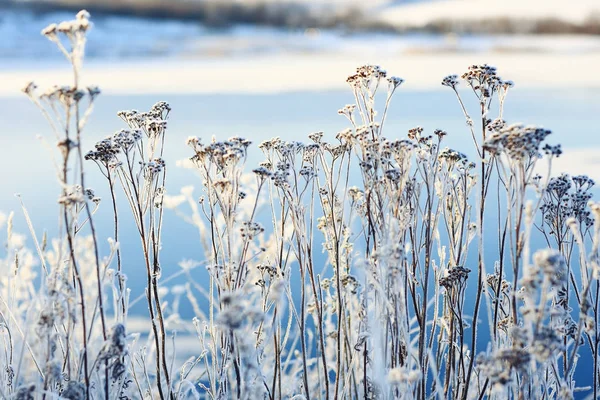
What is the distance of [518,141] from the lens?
131 centimetres

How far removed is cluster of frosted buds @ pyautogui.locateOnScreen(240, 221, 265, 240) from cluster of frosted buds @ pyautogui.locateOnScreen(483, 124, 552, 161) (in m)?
0.56

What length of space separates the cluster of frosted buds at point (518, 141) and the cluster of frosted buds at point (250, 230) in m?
0.56

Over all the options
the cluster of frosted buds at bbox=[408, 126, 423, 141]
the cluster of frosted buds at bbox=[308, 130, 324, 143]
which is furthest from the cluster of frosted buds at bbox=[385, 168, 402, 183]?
the cluster of frosted buds at bbox=[308, 130, 324, 143]

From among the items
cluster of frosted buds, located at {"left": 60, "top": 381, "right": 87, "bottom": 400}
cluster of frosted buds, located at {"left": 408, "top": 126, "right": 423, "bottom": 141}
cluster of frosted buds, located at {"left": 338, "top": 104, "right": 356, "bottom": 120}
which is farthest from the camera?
cluster of frosted buds, located at {"left": 338, "top": 104, "right": 356, "bottom": 120}

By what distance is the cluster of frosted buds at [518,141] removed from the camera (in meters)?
1.30

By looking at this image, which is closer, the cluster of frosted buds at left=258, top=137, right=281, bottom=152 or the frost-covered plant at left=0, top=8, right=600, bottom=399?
the frost-covered plant at left=0, top=8, right=600, bottom=399

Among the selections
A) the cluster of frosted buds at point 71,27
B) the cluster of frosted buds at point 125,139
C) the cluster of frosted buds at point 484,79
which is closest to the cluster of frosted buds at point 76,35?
the cluster of frosted buds at point 71,27

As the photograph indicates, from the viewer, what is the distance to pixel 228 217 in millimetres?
1521

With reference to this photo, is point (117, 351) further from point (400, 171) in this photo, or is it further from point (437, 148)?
point (437, 148)

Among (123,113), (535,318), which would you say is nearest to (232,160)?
(123,113)

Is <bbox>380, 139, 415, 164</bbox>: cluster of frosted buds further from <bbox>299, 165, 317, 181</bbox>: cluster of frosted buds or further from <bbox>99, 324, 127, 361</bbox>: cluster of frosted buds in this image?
<bbox>99, 324, 127, 361</bbox>: cluster of frosted buds

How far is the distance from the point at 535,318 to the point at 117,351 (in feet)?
2.92

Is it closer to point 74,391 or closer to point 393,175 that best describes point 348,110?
point 393,175

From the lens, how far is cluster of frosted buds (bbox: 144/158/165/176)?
158cm
